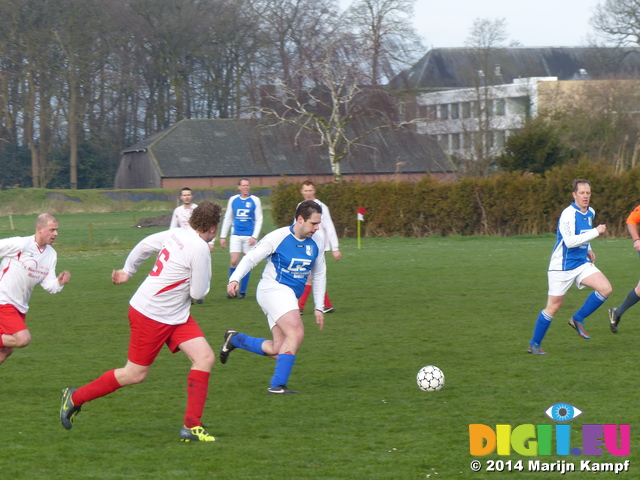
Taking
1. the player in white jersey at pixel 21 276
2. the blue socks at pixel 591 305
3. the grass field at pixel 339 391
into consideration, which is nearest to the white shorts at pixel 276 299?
the grass field at pixel 339 391

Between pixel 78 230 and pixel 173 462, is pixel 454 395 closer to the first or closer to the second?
pixel 173 462

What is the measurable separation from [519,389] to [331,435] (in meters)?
2.01

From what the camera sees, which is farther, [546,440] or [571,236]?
[571,236]

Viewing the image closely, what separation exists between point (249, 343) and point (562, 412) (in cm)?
263

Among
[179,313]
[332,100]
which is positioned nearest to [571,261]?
[179,313]

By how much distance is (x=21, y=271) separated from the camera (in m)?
7.14

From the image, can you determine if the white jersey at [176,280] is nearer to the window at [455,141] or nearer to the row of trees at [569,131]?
the row of trees at [569,131]

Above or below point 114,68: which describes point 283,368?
below

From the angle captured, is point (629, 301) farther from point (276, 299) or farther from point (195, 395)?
point (195, 395)

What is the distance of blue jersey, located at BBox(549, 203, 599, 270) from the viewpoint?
331 inches

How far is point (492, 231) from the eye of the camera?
28453 mm

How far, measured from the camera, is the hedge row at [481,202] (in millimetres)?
27156

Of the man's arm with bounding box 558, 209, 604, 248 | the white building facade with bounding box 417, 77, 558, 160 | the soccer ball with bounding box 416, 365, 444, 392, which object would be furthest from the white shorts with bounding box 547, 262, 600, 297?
the white building facade with bounding box 417, 77, 558, 160

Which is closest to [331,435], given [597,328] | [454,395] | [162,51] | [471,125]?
[454,395]
